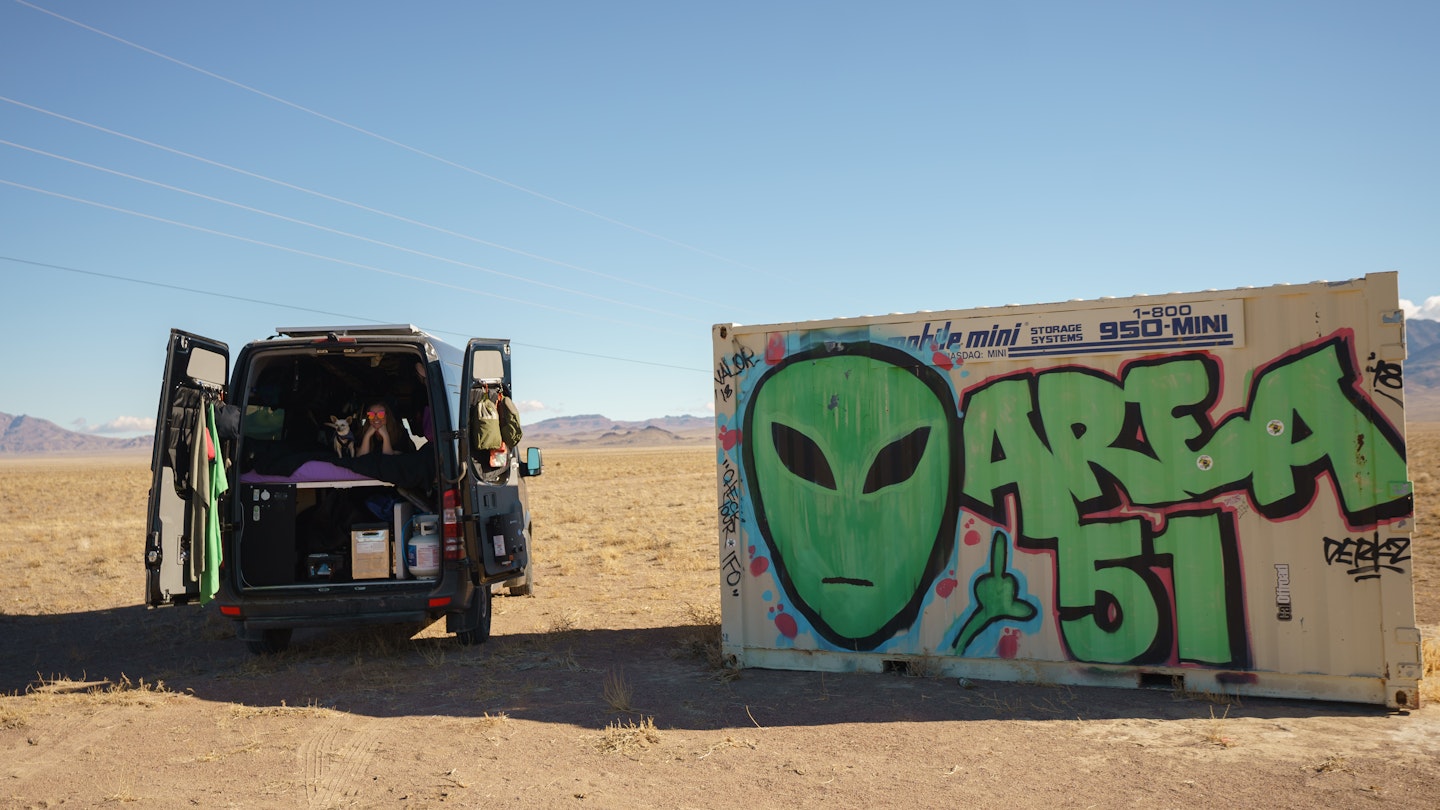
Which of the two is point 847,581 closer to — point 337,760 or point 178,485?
point 337,760

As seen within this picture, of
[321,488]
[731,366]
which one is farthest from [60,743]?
[731,366]

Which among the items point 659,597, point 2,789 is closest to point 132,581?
point 659,597

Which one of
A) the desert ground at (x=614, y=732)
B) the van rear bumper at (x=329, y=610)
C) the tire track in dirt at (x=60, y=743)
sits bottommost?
the desert ground at (x=614, y=732)

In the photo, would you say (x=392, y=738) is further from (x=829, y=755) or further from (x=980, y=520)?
(x=980, y=520)

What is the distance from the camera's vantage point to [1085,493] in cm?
642

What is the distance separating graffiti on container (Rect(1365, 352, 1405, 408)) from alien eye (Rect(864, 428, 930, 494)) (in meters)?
2.66

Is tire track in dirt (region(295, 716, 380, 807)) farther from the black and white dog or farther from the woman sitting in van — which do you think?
the black and white dog

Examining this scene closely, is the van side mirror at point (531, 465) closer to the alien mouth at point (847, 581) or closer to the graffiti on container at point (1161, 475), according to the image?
the alien mouth at point (847, 581)

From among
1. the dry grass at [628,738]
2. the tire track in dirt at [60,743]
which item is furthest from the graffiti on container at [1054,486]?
the tire track in dirt at [60,743]

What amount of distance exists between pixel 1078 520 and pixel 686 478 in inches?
1316

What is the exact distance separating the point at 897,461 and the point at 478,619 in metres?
3.70

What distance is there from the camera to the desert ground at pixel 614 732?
4.70 metres

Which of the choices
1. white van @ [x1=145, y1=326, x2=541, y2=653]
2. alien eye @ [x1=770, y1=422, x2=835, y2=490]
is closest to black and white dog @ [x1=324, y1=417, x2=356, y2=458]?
white van @ [x1=145, y1=326, x2=541, y2=653]

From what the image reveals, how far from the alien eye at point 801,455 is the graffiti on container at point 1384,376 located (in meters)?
3.38
